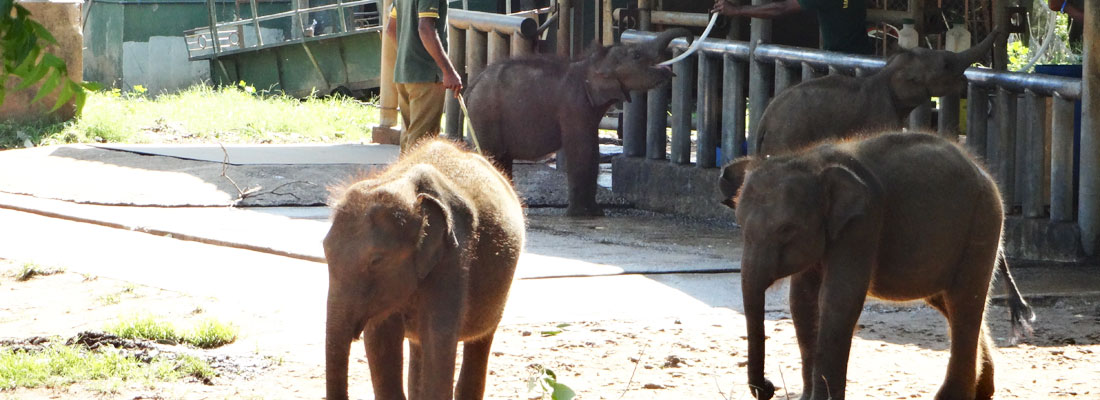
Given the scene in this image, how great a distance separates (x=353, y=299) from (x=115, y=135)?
36.6 feet

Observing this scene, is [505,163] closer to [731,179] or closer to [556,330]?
[556,330]

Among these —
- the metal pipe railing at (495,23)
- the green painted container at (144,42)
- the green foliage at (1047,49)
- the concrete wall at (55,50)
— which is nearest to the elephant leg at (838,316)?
the metal pipe railing at (495,23)

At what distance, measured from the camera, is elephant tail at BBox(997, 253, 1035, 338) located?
19.2 feet

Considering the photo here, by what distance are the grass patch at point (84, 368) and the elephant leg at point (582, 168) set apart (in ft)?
15.9

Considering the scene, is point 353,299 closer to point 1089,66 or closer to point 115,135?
point 1089,66

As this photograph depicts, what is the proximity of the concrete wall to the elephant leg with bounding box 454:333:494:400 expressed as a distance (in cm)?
1011

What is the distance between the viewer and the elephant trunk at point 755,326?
4.69 meters

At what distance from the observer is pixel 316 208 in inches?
409

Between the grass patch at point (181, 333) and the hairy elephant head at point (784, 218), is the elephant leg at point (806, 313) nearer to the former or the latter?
the hairy elephant head at point (784, 218)

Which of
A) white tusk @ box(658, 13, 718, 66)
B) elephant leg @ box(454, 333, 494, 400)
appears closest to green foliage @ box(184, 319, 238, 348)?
elephant leg @ box(454, 333, 494, 400)

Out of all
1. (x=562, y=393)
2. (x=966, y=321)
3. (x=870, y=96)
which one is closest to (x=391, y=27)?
(x=870, y=96)

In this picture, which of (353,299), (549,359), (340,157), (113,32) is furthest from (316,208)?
(113,32)

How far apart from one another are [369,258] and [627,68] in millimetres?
6295

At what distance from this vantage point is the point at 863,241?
15.9ft
